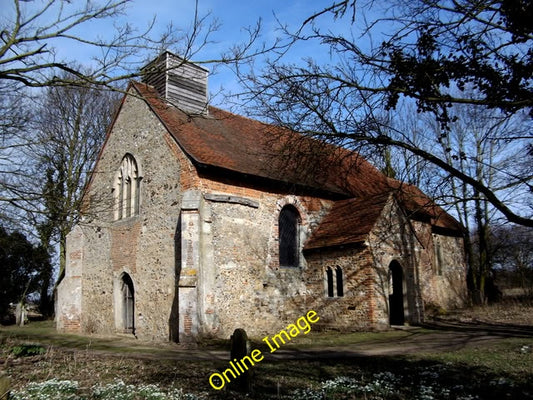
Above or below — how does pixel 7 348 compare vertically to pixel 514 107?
below

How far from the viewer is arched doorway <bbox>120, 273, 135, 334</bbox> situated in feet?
57.2

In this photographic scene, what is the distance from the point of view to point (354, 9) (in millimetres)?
5898

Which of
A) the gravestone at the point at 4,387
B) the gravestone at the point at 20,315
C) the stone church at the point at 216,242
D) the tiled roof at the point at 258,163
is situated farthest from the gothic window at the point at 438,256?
Answer: the gravestone at the point at 20,315

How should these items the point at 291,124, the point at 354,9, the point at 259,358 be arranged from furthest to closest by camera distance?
1. the point at 259,358
2. the point at 291,124
3. the point at 354,9

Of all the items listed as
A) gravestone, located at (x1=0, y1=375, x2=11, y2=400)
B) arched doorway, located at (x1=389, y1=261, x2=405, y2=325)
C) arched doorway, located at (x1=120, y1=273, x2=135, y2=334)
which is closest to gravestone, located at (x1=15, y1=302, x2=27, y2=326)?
arched doorway, located at (x1=120, y1=273, x2=135, y2=334)

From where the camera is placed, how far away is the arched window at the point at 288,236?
17.6m

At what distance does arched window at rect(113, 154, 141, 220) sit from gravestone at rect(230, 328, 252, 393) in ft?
34.0

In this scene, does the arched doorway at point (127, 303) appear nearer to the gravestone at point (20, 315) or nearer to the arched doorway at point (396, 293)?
the arched doorway at point (396, 293)

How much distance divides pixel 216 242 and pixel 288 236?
3882 millimetres

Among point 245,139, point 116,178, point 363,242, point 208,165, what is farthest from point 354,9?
point 116,178

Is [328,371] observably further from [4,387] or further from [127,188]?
[127,188]

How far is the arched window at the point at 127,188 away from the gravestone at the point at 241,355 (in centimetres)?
1036

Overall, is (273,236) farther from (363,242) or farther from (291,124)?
(291,124)

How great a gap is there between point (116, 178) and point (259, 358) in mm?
11130
